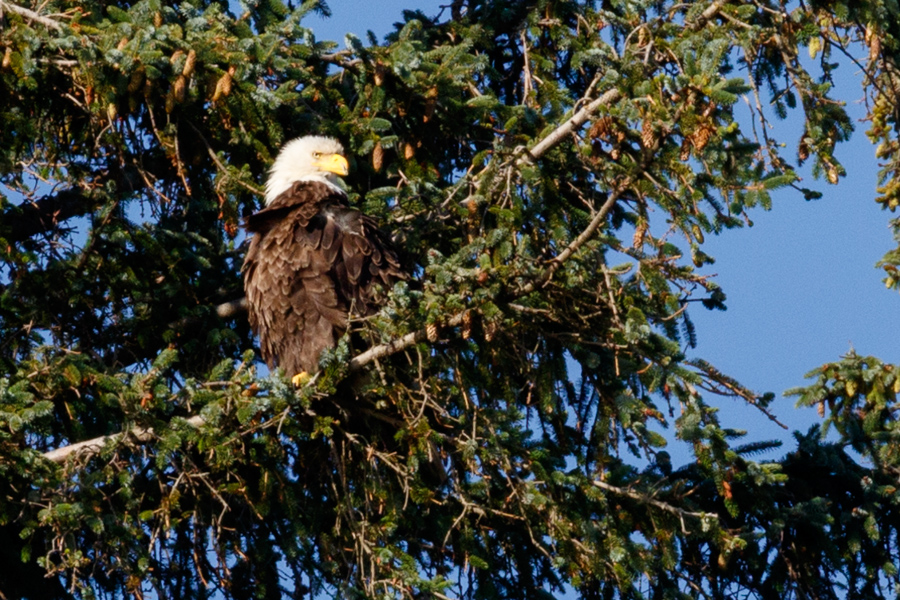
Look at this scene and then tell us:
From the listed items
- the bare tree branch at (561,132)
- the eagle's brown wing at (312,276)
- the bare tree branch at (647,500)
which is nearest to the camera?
the bare tree branch at (647,500)

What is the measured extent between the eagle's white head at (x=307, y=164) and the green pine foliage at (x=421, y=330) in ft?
0.46

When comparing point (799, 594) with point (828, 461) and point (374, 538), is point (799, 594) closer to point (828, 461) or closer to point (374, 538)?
point (828, 461)

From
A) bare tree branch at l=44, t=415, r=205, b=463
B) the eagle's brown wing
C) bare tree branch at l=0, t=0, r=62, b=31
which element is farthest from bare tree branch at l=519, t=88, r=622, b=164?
bare tree branch at l=0, t=0, r=62, b=31

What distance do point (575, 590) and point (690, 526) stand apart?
0.74 meters

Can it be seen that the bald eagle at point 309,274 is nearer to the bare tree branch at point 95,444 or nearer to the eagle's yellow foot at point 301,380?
the eagle's yellow foot at point 301,380

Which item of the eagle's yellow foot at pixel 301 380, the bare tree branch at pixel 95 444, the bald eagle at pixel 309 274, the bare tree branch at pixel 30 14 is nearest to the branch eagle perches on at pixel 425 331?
the bare tree branch at pixel 95 444

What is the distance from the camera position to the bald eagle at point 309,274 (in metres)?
5.61

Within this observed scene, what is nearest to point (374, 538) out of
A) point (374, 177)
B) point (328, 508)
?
point (328, 508)

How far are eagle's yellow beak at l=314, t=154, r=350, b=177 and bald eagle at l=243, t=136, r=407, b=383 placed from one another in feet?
0.60

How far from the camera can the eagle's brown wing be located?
560 cm

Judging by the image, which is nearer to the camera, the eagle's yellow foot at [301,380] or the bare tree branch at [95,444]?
the bare tree branch at [95,444]

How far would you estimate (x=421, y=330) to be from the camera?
4.34 meters

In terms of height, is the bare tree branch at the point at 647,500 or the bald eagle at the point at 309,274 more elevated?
the bald eagle at the point at 309,274

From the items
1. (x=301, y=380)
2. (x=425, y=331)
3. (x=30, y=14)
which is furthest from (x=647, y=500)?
(x=30, y=14)
